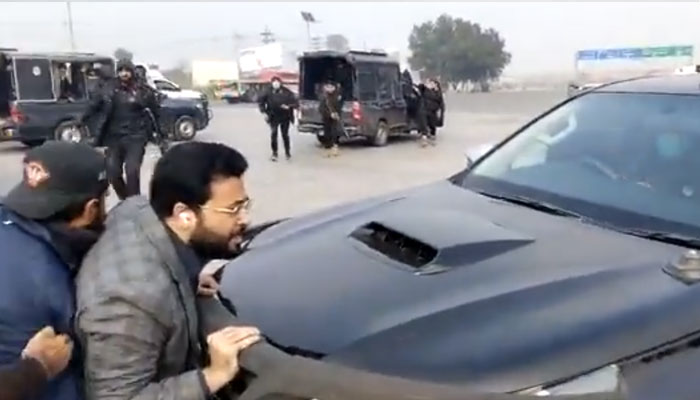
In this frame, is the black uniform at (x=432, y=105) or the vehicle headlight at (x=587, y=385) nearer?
the vehicle headlight at (x=587, y=385)

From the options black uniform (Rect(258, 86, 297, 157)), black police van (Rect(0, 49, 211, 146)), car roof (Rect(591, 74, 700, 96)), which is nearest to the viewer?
car roof (Rect(591, 74, 700, 96))

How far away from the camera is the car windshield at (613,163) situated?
2.98 metres

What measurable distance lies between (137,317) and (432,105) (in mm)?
19635

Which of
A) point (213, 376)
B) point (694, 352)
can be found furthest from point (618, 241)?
point (213, 376)

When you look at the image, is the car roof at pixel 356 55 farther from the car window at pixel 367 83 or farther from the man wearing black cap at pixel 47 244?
the man wearing black cap at pixel 47 244

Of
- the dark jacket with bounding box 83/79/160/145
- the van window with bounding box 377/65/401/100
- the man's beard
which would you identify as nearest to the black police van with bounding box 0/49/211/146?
the van window with bounding box 377/65/401/100

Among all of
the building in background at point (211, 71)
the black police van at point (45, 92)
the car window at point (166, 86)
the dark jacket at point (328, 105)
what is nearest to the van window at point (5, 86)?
the black police van at point (45, 92)

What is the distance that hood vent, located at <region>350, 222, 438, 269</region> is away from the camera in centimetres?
261

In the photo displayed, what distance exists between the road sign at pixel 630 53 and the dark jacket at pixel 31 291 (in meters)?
31.6

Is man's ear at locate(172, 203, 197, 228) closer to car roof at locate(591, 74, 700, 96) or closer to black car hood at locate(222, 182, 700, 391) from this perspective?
black car hood at locate(222, 182, 700, 391)

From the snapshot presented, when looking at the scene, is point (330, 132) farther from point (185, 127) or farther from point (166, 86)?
point (166, 86)

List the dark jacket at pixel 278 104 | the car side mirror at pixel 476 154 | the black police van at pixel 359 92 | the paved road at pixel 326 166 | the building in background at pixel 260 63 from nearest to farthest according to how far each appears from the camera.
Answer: the car side mirror at pixel 476 154 < the paved road at pixel 326 166 < the dark jacket at pixel 278 104 < the black police van at pixel 359 92 < the building in background at pixel 260 63

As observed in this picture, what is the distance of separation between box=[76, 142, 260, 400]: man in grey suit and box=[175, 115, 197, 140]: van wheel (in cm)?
1908

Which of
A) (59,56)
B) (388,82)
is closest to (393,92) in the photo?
(388,82)
